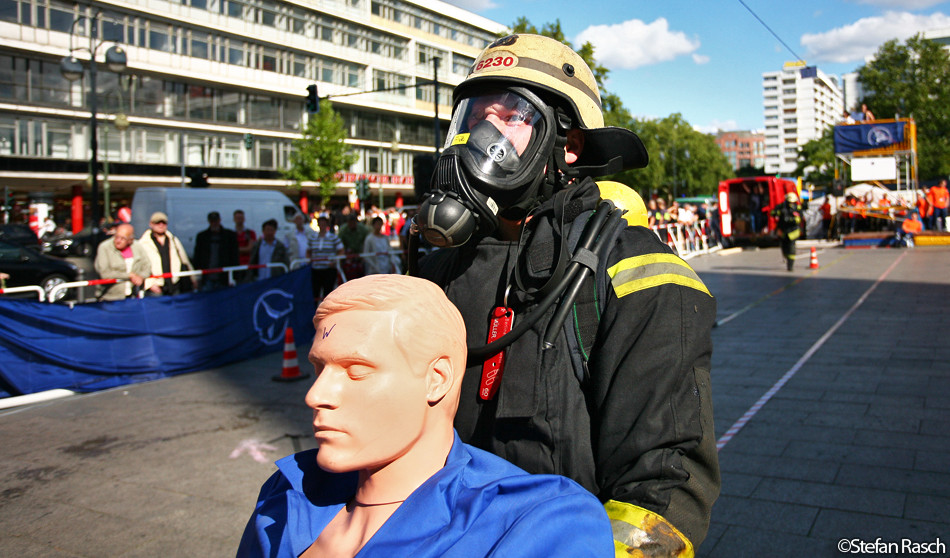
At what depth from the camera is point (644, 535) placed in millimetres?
1250

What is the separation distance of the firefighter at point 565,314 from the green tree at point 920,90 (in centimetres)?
6588

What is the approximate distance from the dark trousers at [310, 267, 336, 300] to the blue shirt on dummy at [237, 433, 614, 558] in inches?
418

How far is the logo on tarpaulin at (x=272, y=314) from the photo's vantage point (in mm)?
9453

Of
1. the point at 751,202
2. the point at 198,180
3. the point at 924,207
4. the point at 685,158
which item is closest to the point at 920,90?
the point at 685,158

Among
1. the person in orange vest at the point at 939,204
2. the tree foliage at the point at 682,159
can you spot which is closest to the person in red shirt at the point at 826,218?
the person in orange vest at the point at 939,204

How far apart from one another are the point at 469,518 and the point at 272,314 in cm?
893

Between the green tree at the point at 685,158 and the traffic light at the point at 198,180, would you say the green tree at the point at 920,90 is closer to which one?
the green tree at the point at 685,158

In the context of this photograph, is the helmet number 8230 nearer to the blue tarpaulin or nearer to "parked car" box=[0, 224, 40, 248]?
the blue tarpaulin

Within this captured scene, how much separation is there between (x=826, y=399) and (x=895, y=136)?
34268mm

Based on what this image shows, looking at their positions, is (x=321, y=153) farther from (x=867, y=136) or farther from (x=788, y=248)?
(x=788, y=248)

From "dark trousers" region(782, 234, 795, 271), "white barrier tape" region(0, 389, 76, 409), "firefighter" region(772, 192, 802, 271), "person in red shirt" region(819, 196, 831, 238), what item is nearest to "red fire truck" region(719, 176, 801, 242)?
"person in red shirt" region(819, 196, 831, 238)

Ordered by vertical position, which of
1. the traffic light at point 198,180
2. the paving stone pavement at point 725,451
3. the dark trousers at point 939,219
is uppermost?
the traffic light at point 198,180

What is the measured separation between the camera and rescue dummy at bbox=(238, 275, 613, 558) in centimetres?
115

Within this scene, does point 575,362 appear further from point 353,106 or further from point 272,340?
point 353,106
